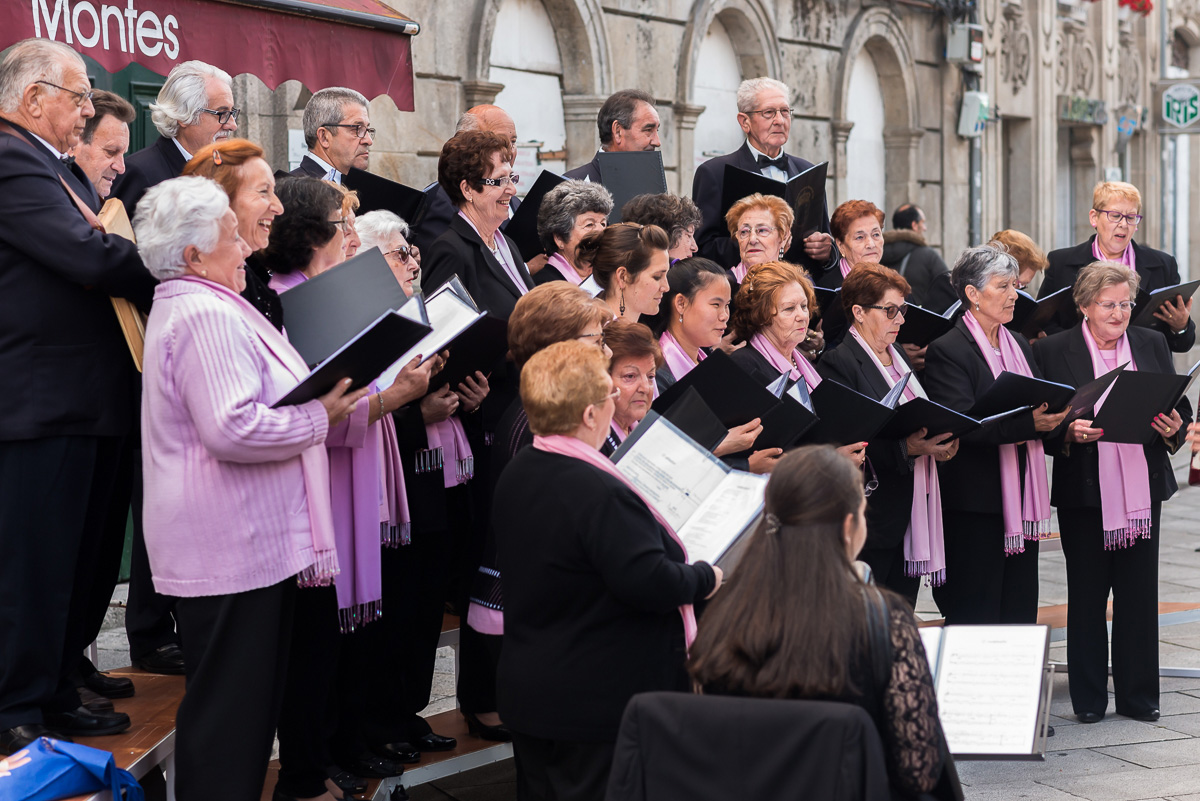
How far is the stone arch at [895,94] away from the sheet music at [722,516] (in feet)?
38.5

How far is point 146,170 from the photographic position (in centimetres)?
473

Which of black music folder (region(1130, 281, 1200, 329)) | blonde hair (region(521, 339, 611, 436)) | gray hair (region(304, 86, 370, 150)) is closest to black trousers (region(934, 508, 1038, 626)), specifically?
black music folder (region(1130, 281, 1200, 329))

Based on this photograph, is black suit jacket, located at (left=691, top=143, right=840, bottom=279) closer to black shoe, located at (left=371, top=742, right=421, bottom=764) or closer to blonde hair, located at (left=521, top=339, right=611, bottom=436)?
black shoe, located at (left=371, top=742, right=421, bottom=764)

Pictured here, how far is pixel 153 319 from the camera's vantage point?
352cm

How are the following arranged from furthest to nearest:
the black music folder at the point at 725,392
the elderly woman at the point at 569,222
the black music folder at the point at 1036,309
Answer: the black music folder at the point at 1036,309 → the elderly woman at the point at 569,222 → the black music folder at the point at 725,392

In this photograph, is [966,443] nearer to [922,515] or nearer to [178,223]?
[922,515]

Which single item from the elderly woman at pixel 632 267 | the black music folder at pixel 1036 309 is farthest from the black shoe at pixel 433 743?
the black music folder at pixel 1036 309

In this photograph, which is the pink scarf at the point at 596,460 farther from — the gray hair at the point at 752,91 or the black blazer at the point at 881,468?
the gray hair at the point at 752,91

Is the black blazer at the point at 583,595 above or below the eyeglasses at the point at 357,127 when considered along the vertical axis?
below

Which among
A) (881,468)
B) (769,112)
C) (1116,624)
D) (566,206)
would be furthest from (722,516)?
(769,112)

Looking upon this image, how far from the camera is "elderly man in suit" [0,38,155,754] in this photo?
3.70 metres

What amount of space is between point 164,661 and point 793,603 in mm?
2748

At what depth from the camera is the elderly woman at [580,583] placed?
3.38 meters

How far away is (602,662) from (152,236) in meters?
1.54
